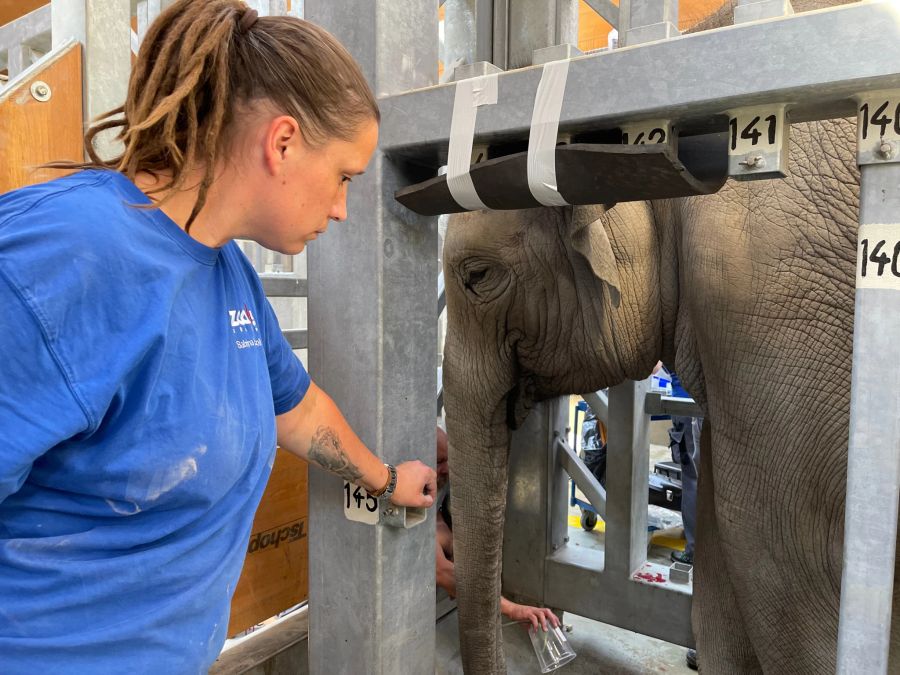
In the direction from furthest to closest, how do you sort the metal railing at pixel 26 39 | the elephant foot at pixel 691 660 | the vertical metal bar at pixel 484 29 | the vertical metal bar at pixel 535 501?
1. the vertical metal bar at pixel 535 501
2. the elephant foot at pixel 691 660
3. the vertical metal bar at pixel 484 29
4. the metal railing at pixel 26 39

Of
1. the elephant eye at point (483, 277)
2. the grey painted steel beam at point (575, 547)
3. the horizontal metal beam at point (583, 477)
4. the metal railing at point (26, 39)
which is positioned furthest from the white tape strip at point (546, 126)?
the horizontal metal beam at point (583, 477)

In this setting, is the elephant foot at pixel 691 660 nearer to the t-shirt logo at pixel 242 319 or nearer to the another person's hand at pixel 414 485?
the another person's hand at pixel 414 485

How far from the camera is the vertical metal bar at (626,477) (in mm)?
3166

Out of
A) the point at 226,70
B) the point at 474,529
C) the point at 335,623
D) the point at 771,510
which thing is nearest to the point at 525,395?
the point at 474,529

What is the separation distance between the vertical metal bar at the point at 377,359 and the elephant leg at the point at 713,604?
1420 mm

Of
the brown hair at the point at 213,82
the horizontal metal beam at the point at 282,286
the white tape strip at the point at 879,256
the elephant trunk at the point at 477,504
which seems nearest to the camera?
the white tape strip at the point at 879,256

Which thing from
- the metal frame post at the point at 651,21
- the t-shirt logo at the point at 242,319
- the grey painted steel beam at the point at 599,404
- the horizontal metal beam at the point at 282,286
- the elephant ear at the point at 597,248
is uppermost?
the metal frame post at the point at 651,21

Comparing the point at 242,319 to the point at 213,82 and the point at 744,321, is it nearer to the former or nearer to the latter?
the point at 213,82

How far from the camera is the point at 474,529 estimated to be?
7.35 feet

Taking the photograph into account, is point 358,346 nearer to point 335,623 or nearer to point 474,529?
point 335,623

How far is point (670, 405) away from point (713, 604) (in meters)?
0.88

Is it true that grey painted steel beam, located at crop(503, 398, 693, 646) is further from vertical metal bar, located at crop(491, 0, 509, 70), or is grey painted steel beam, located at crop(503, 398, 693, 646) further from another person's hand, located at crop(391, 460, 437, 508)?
another person's hand, located at crop(391, 460, 437, 508)

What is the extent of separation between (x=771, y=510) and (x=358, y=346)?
3.13ft

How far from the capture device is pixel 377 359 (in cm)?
122
